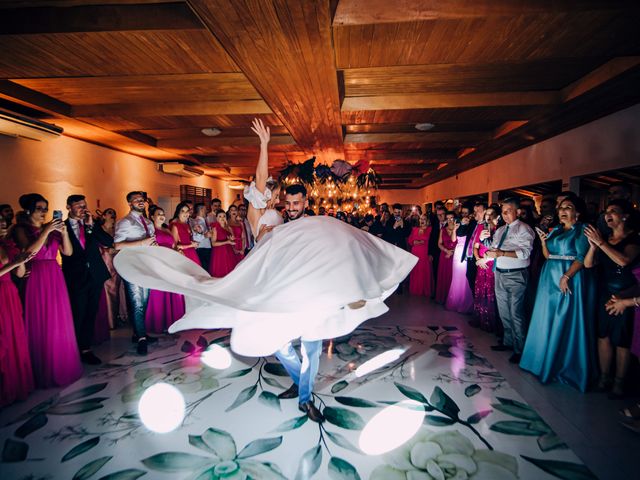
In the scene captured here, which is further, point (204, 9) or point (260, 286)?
point (204, 9)

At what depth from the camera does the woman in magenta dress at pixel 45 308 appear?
2715mm

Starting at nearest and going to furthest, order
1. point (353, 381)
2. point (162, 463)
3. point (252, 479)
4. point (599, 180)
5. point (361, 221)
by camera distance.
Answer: point (252, 479) < point (162, 463) < point (353, 381) < point (599, 180) < point (361, 221)

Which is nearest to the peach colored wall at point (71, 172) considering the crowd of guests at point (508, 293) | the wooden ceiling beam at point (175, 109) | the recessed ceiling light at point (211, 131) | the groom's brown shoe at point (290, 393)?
the wooden ceiling beam at point (175, 109)

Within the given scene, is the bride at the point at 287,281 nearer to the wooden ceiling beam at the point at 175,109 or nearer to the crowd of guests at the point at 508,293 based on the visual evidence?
the crowd of guests at the point at 508,293

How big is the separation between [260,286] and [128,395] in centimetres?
172

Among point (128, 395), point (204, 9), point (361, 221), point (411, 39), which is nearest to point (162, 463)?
point (128, 395)

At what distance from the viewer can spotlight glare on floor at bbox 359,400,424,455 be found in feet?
6.59

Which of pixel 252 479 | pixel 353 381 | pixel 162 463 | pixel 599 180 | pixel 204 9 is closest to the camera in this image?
pixel 252 479

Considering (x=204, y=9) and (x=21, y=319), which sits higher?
(x=204, y=9)

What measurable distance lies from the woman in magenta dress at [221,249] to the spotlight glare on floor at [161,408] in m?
2.71

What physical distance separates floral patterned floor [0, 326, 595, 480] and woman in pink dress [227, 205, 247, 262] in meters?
2.99

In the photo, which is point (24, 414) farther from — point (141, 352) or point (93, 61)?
point (93, 61)

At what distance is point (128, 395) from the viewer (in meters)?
2.63

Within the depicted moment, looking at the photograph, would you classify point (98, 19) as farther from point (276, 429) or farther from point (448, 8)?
point (276, 429)
